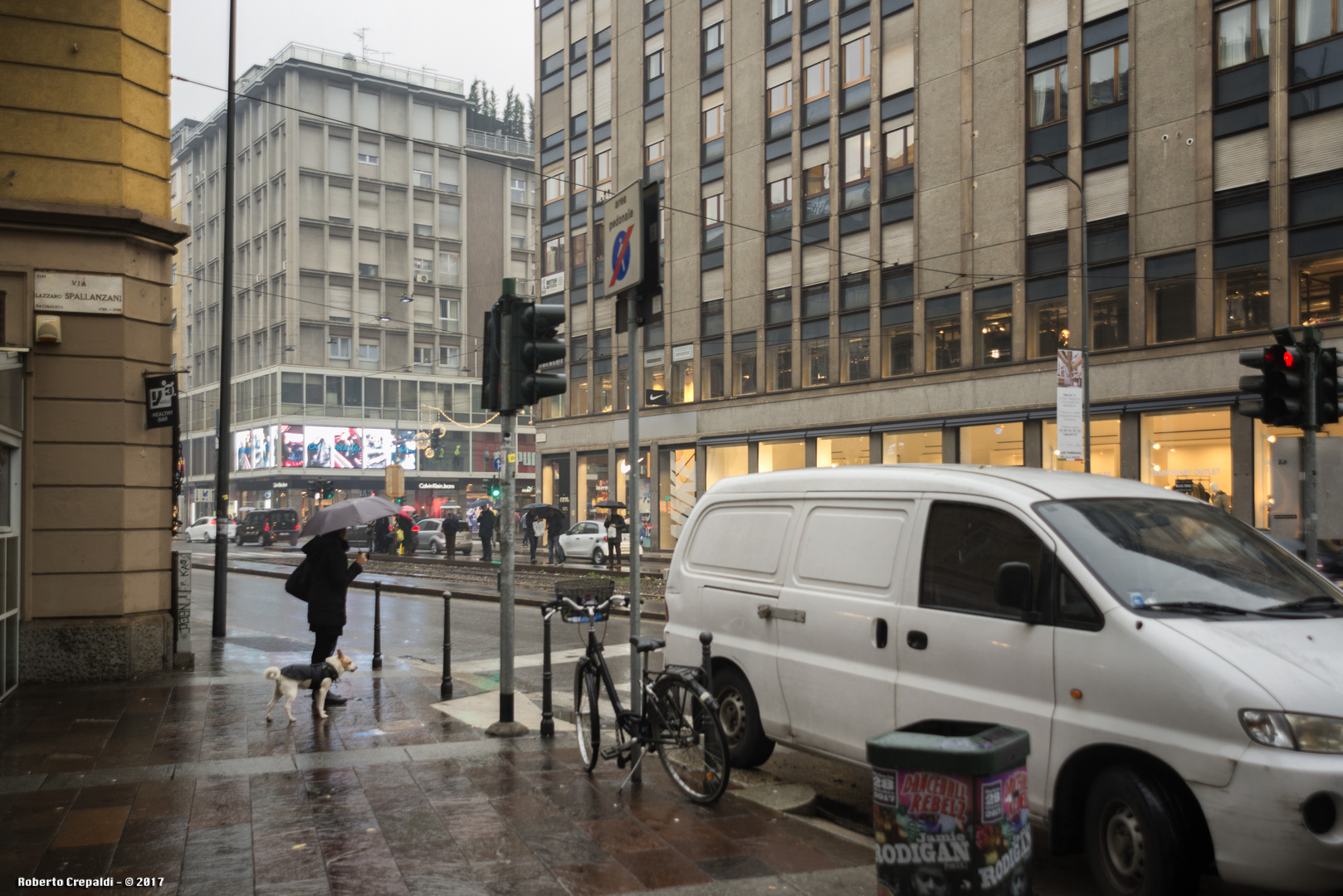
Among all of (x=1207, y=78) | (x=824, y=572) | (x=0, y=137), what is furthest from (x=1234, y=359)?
(x=0, y=137)

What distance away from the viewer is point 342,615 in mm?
10094

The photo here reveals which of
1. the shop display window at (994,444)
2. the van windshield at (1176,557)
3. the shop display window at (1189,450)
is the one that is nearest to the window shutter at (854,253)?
the shop display window at (994,444)

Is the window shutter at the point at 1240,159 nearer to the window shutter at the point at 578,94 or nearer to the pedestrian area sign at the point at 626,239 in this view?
the pedestrian area sign at the point at 626,239

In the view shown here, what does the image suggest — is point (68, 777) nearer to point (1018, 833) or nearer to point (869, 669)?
point (869, 669)

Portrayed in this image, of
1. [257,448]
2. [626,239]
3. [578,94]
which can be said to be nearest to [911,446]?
[578,94]

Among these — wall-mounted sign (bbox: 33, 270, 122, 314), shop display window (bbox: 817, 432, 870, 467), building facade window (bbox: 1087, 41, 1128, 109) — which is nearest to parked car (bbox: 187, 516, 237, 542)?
shop display window (bbox: 817, 432, 870, 467)

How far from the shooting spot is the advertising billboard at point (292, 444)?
6519 centimetres

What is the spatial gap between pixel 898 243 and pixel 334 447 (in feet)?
148

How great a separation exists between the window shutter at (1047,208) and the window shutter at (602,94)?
69.3ft

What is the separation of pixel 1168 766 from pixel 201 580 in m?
28.6

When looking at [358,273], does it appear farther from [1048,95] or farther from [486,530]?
[1048,95]

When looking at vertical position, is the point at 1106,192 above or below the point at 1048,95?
below

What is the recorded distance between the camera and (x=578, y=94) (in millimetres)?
46312

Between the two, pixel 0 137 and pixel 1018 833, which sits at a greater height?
pixel 0 137
